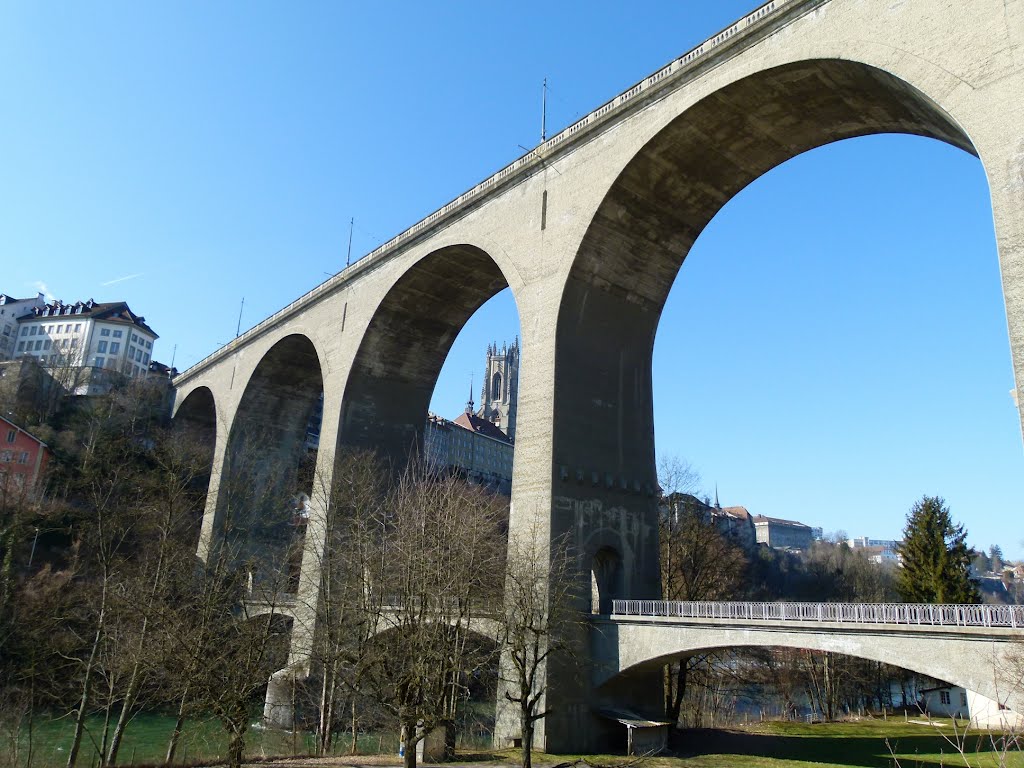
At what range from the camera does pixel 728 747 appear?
20.0 metres

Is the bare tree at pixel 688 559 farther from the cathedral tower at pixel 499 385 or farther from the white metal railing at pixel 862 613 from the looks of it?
Answer: the cathedral tower at pixel 499 385

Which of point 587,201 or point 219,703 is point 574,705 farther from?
point 587,201

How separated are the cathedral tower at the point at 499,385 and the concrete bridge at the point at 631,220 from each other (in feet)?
284

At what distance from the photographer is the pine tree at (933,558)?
28.0 metres

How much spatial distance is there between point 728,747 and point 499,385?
330 feet

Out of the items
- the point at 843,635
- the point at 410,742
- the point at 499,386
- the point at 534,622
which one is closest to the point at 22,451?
the point at 534,622

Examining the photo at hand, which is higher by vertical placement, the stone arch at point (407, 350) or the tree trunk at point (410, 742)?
the stone arch at point (407, 350)

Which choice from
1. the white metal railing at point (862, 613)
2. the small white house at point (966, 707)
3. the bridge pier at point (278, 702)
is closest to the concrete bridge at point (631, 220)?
the bridge pier at point (278, 702)

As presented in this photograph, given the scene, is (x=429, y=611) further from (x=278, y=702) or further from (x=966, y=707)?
(x=966, y=707)

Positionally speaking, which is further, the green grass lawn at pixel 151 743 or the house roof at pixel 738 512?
the house roof at pixel 738 512

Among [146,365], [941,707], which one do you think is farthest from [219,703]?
[146,365]

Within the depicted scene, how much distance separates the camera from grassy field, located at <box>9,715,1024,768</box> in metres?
17.0

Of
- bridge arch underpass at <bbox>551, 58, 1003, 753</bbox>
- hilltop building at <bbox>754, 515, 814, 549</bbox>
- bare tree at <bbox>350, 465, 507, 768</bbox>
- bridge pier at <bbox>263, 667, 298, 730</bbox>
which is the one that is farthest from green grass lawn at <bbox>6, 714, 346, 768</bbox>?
hilltop building at <bbox>754, 515, 814, 549</bbox>

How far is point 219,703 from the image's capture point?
12.6 meters
